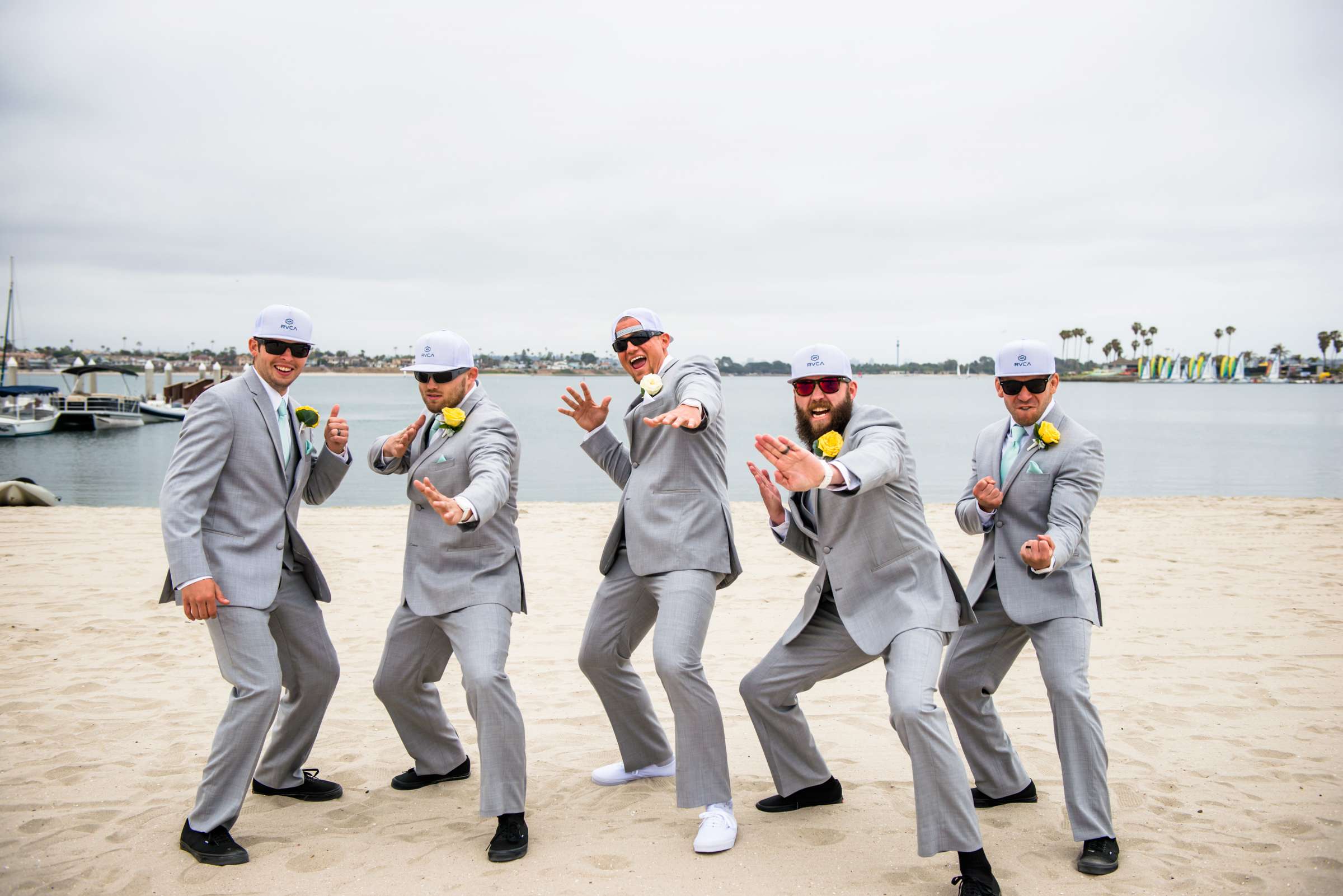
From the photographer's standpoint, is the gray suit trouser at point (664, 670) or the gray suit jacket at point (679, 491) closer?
the gray suit trouser at point (664, 670)

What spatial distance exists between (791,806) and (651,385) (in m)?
2.47

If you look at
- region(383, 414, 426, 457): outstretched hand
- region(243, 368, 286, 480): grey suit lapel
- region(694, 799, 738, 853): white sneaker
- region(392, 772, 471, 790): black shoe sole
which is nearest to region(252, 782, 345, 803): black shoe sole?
region(392, 772, 471, 790): black shoe sole

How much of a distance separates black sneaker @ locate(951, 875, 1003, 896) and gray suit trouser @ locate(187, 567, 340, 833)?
3.33m

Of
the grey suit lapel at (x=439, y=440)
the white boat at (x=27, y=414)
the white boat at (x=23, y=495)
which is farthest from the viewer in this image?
the white boat at (x=27, y=414)

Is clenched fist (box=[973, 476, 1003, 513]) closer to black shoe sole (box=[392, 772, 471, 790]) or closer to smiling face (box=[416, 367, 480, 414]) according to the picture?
smiling face (box=[416, 367, 480, 414])

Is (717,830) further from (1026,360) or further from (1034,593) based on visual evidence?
(1026,360)

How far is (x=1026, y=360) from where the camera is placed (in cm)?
489

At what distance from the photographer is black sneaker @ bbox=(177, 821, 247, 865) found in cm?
438

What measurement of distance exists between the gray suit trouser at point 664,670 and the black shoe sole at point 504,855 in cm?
84

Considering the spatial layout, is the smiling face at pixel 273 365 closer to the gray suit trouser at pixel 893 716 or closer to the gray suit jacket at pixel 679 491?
the gray suit jacket at pixel 679 491

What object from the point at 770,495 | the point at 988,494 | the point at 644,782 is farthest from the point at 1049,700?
the point at 644,782

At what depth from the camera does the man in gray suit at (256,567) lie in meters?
4.50

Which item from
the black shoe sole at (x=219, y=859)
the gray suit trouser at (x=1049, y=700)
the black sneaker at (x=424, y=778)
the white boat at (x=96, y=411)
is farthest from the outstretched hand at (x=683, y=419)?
the white boat at (x=96, y=411)

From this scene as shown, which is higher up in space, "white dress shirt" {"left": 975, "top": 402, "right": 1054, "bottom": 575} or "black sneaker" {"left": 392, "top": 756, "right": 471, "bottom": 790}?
"white dress shirt" {"left": 975, "top": 402, "right": 1054, "bottom": 575}
